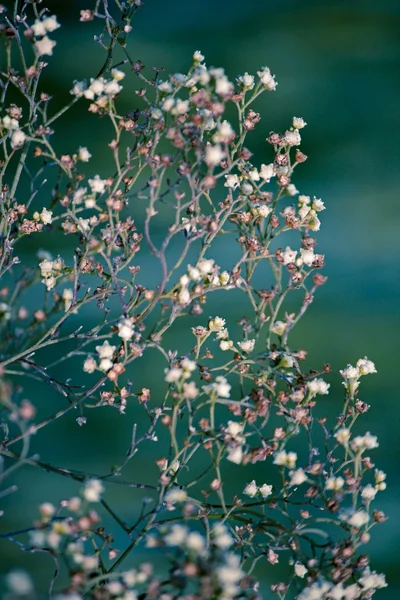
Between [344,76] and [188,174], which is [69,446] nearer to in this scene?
[188,174]

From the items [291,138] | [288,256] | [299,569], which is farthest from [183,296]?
[299,569]

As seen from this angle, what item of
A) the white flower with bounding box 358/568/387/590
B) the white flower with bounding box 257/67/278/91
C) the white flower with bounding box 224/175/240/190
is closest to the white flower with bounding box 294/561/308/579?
the white flower with bounding box 358/568/387/590

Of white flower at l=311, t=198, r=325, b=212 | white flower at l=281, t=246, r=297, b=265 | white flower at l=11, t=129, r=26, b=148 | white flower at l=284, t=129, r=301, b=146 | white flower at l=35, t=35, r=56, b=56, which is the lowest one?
white flower at l=281, t=246, r=297, b=265

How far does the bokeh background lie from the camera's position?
3.21ft

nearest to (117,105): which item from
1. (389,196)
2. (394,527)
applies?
(389,196)

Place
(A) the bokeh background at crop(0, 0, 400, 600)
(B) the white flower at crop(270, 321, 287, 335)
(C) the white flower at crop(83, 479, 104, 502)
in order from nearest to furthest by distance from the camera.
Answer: (C) the white flower at crop(83, 479, 104, 502) → (B) the white flower at crop(270, 321, 287, 335) → (A) the bokeh background at crop(0, 0, 400, 600)

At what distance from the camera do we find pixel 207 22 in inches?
38.7

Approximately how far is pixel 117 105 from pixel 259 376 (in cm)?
60

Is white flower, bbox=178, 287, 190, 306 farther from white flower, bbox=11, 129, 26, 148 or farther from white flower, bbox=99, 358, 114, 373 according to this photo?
white flower, bbox=11, 129, 26, 148

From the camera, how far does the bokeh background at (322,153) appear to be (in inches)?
38.5

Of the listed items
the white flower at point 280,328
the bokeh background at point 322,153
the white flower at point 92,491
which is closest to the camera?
the white flower at point 92,491

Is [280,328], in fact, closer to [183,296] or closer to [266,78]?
[183,296]

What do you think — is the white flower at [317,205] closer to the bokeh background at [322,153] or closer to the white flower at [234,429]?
the white flower at [234,429]

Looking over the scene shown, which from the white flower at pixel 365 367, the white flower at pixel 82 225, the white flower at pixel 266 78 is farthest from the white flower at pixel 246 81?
the white flower at pixel 365 367
